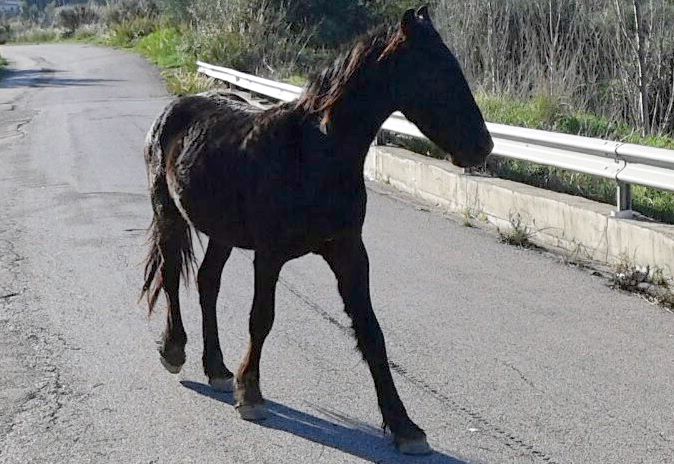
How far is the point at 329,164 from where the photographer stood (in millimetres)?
4996

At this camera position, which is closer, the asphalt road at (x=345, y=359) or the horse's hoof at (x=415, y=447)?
the horse's hoof at (x=415, y=447)

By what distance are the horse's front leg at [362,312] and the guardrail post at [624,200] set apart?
3.77m

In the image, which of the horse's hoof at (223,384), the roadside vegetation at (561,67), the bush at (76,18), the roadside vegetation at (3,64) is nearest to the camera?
the horse's hoof at (223,384)

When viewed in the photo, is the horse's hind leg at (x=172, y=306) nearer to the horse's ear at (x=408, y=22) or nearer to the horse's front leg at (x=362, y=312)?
the horse's front leg at (x=362, y=312)

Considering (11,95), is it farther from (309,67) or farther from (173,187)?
(173,187)

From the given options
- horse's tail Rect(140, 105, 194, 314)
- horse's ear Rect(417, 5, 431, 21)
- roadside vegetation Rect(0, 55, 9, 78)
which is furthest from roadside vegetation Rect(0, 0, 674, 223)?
roadside vegetation Rect(0, 55, 9, 78)

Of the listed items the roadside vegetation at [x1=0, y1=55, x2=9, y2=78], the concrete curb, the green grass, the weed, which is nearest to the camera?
the concrete curb

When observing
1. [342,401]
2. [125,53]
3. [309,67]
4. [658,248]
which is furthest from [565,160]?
[125,53]

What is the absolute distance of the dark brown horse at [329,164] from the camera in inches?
191

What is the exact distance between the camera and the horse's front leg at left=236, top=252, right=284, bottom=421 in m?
5.16

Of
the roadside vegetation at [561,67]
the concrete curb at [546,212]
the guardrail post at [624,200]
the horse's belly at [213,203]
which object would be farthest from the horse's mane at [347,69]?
the guardrail post at [624,200]

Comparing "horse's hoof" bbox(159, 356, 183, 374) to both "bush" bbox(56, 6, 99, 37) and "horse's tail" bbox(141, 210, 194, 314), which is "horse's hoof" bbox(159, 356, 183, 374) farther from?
"bush" bbox(56, 6, 99, 37)

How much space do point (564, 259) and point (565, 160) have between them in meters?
1.17

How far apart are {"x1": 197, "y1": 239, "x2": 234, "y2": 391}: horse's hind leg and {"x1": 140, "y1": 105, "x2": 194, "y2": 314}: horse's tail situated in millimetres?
190
